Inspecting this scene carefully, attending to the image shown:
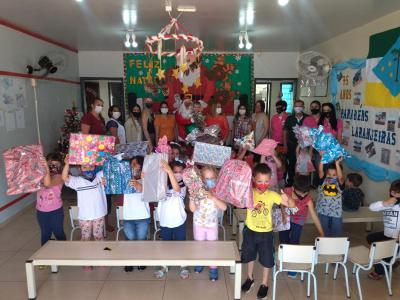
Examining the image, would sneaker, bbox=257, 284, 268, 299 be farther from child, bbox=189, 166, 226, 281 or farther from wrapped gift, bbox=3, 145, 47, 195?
wrapped gift, bbox=3, 145, 47, 195

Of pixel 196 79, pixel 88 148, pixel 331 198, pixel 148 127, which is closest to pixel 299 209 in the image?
pixel 331 198

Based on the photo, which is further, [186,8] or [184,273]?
[186,8]

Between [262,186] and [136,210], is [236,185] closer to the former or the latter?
[262,186]

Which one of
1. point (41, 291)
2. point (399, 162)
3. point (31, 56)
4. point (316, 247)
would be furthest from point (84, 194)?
point (399, 162)

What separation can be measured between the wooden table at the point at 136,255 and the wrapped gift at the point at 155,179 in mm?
468

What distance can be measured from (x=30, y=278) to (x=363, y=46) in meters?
5.10

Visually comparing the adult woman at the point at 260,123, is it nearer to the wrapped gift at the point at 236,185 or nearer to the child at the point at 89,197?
the wrapped gift at the point at 236,185

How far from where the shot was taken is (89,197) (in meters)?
3.09

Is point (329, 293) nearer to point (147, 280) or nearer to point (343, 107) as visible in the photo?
point (147, 280)

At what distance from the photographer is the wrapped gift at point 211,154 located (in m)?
2.98

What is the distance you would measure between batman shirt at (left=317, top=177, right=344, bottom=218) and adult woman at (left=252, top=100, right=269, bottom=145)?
2.61m

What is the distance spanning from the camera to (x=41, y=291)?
2.85 metres

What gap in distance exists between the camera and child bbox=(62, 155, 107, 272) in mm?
3049

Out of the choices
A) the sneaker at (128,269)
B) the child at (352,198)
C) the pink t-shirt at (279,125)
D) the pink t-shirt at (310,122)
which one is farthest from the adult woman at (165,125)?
the child at (352,198)
